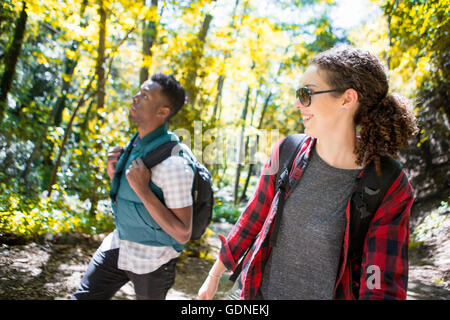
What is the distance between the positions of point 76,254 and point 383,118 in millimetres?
2773

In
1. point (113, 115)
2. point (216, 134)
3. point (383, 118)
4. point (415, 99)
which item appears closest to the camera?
point (383, 118)

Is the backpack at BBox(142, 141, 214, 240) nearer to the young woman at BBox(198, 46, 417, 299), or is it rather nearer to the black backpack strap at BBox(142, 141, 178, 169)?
the black backpack strap at BBox(142, 141, 178, 169)

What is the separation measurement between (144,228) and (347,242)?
1.17 m

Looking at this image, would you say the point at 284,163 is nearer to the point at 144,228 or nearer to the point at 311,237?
the point at 311,237

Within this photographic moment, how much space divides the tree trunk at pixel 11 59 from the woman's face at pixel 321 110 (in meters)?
1.64

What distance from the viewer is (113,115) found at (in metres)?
5.06

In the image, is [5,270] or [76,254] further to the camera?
[76,254]

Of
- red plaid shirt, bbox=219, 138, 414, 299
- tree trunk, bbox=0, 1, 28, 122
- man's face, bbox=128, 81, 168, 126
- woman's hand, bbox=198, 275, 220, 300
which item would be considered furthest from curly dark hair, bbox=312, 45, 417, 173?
tree trunk, bbox=0, 1, 28, 122

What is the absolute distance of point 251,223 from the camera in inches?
64.1

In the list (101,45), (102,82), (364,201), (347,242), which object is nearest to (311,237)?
(347,242)

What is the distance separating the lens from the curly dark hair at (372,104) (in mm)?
1403

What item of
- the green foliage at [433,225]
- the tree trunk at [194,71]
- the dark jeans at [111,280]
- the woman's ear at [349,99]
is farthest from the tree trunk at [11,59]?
the tree trunk at [194,71]
